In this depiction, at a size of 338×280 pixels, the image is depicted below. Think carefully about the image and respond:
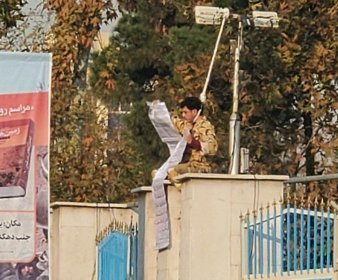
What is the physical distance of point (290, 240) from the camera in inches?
413

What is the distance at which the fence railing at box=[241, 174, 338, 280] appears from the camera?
9.98 metres

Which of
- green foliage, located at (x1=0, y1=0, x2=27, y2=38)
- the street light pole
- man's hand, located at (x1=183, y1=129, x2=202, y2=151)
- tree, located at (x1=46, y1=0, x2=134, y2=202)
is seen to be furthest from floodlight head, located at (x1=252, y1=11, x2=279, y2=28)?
green foliage, located at (x1=0, y1=0, x2=27, y2=38)

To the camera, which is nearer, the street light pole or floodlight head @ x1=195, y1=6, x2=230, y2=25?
the street light pole

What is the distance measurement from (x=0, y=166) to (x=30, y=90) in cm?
68

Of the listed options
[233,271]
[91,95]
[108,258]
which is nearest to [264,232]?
[233,271]

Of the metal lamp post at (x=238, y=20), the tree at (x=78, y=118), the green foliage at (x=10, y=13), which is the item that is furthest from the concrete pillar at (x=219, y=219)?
the green foliage at (x=10, y=13)

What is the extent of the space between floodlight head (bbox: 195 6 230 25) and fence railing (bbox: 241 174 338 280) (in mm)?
2948

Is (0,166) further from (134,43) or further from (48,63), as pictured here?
(134,43)

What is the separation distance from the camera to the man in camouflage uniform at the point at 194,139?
1201cm

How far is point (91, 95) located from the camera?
72.9 ft

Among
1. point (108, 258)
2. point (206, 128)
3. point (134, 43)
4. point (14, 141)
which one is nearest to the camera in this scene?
point (14, 141)

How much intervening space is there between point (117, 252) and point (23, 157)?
410 cm

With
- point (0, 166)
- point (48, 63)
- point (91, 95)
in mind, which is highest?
point (91, 95)

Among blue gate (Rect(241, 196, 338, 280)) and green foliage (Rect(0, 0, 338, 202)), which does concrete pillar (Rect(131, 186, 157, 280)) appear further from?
green foliage (Rect(0, 0, 338, 202))
